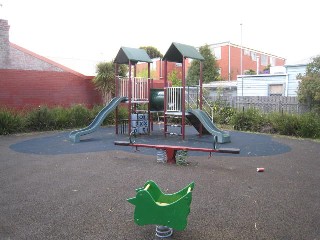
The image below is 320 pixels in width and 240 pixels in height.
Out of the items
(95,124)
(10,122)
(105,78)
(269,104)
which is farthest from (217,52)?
(10,122)

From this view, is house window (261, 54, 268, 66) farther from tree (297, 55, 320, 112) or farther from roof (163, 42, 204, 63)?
roof (163, 42, 204, 63)

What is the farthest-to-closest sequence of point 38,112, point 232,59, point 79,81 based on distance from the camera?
point 232,59 < point 79,81 < point 38,112

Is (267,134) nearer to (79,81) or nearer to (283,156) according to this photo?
(283,156)

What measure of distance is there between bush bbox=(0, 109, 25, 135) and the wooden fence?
405 inches

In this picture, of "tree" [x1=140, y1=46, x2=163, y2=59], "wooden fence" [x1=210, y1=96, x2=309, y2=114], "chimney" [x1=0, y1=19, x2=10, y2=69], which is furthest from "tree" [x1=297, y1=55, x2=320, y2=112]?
"tree" [x1=140, y1=46, x2=163, y2=59]

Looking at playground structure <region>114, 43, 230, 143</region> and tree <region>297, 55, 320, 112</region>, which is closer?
playground structure <region>114, 43, 230, 143</region>

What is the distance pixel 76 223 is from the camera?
4.05 meters

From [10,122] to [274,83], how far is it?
1694 cm

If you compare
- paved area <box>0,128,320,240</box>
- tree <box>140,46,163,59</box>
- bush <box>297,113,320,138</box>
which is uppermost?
tree <box>140,46,163,59</box>

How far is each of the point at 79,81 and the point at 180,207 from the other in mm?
15422

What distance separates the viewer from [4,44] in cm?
1956

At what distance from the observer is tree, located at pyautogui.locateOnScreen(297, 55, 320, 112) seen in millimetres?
14473

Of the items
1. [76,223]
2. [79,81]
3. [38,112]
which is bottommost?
[76,223]

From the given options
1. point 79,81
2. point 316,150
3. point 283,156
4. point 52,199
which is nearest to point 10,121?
point 79,81
